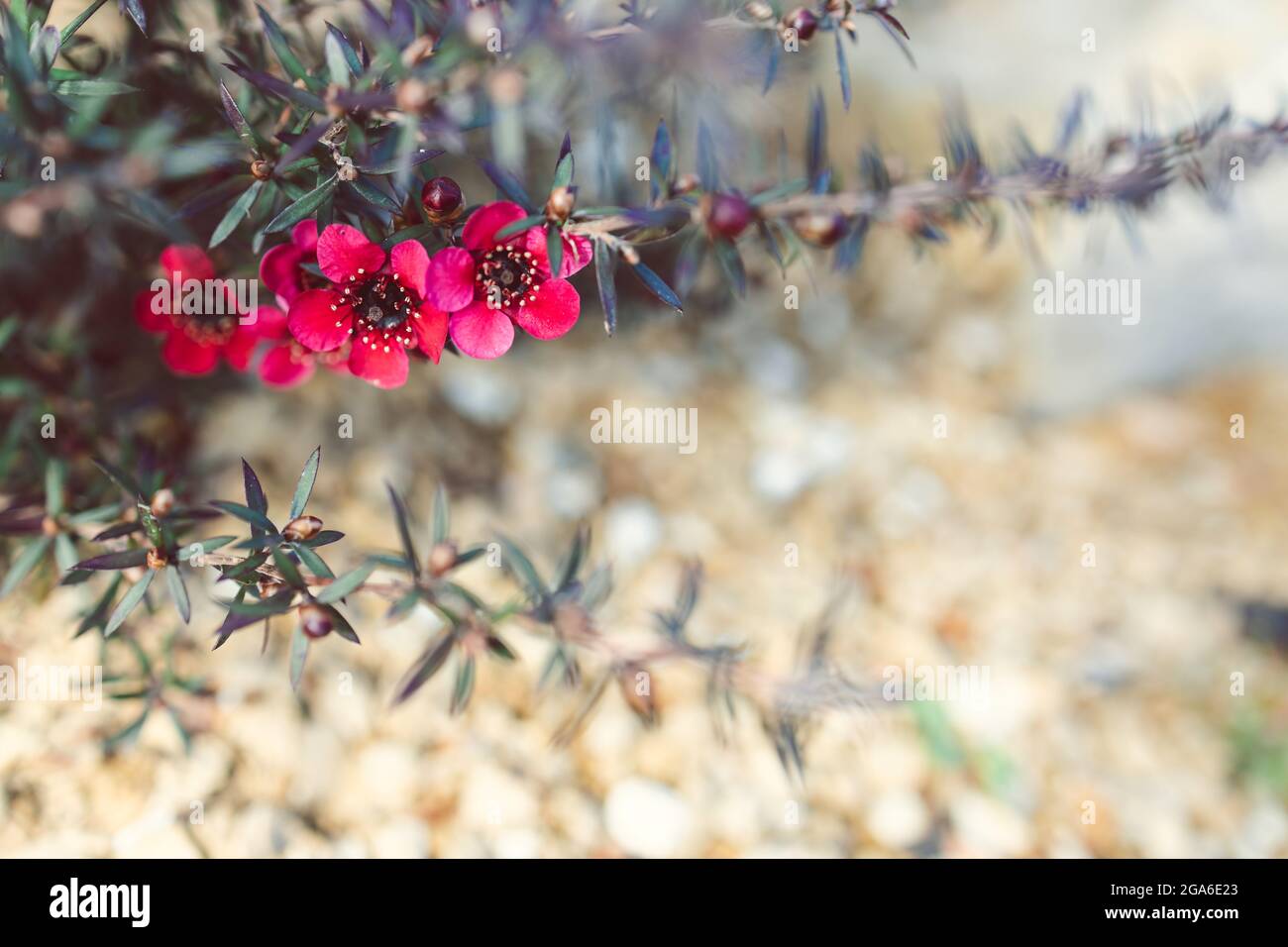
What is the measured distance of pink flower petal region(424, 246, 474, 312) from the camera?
29.2 inches

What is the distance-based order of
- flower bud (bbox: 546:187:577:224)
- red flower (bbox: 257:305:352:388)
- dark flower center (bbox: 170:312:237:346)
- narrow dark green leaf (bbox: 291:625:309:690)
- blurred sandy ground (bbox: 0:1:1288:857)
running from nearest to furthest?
flower bud (bbox: 546:187:577:224)
narrow dark green leaf (bbox: 291:625:309:690)
red flower (bbox: 257:305:352:388)
dark flower center (bbox: 170:312:237:346)
blurred sandy ground (bbox: 0:1:1288:857)

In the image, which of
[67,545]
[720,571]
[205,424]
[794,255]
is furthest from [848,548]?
[67,545]

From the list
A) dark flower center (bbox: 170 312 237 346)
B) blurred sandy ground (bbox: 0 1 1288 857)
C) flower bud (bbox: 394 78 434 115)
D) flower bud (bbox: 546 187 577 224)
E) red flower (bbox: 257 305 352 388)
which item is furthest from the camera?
blurred sandy ground (bbox: 0 1 1288 857)

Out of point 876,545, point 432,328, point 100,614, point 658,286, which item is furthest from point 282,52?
point 876,545

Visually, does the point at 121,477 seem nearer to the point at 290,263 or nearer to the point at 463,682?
the point at 290,263

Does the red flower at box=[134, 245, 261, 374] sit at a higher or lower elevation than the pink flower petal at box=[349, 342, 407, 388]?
higher

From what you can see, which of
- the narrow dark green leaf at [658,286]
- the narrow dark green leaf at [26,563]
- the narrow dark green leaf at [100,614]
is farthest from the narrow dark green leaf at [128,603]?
the narrow dark green leaf at [658,286]

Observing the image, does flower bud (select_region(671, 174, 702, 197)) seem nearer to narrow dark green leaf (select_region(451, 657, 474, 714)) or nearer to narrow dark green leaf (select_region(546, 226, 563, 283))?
narrow dark green leaf (select_region(546, 226, 563, 283))

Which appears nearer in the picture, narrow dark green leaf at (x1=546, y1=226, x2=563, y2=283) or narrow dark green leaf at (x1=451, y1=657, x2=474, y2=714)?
narrow dark green leaf at (x1=546, y1=226, x2=563, y2=283)

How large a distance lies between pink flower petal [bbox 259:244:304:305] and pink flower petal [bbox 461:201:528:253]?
0.16 meters

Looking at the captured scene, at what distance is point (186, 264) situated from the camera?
3.19 feet

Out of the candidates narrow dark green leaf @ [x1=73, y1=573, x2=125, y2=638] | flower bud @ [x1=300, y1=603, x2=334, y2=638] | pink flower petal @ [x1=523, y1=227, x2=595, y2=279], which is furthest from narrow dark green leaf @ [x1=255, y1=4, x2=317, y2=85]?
narrow dark green leaf @ [x1=73, y1=573, x2=125, y2=638]

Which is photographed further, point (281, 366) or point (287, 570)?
point (281, 366)

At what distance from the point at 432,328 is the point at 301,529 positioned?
219 millimetres
